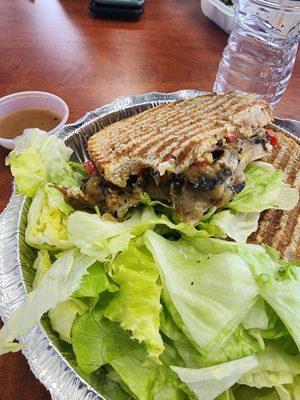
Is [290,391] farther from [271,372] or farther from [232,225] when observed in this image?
[232,225]

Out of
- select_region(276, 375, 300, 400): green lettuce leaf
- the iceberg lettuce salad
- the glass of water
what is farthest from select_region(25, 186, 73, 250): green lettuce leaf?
the glass of water

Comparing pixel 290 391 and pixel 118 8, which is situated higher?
pixel 118 8

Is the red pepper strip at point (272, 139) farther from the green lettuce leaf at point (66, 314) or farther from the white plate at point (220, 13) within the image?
the white plate at point (220, 13)

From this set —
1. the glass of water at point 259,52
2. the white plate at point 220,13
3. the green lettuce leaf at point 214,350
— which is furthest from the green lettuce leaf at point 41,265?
the white plate at point 220,13

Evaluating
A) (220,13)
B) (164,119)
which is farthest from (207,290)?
(220,13)

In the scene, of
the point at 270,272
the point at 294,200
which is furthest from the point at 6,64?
the point at 270,272

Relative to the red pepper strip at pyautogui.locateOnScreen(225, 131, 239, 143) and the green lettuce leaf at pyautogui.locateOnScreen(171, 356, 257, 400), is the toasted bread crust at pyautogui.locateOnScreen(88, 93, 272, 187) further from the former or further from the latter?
the green lettuce leaf at pyautogui.locateOnScreen(171, 356, 257, 400)

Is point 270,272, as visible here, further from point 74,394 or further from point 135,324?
point 74,394
